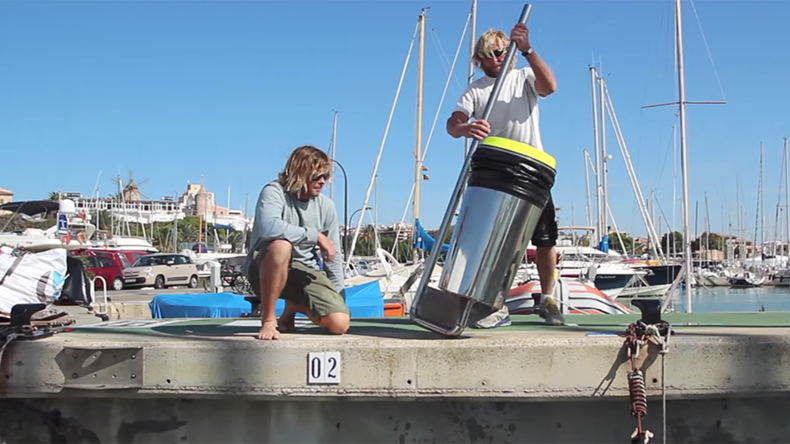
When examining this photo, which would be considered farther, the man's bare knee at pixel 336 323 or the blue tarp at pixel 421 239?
the blue tarp at pixel 421 239

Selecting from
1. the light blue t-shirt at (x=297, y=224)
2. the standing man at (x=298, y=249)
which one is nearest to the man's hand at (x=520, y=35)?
the standing man at (x=298, y=249)

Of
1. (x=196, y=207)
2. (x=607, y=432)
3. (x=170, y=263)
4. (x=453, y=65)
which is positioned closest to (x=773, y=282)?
(x=453, y=65)

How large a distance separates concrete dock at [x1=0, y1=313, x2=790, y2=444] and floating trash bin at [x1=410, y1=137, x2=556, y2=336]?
6.8 inches

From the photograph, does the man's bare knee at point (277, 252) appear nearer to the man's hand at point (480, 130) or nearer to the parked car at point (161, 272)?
the man's hand at point (480, 130)

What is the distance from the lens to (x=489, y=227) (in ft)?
11.1

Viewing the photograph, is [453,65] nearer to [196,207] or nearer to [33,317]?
[33,317]

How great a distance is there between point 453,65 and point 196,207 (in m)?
148

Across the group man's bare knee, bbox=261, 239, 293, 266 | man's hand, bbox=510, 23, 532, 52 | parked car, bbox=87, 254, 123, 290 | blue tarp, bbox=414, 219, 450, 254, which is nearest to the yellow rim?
man's hand, bbox=510, 23, 532, 52

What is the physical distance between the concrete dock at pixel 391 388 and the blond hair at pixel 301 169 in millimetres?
926

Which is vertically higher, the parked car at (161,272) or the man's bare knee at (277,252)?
the man's bare knee at (277,252)

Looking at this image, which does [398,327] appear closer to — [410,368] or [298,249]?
[298,249]

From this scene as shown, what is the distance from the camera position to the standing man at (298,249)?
146 inches

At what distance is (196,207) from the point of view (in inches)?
6506

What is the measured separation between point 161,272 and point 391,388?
97.8 feet
